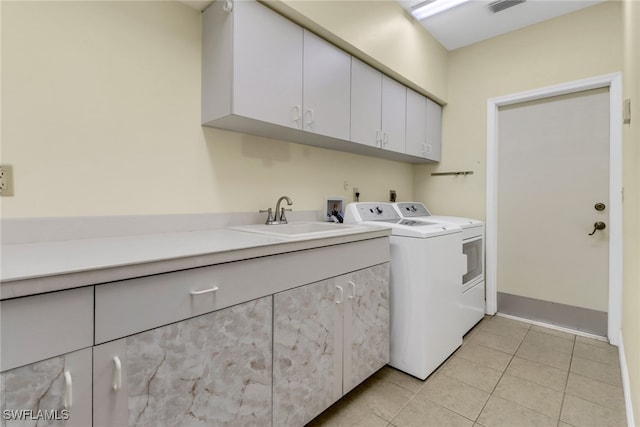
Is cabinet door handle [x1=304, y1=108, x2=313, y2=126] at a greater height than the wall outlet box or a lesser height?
greater

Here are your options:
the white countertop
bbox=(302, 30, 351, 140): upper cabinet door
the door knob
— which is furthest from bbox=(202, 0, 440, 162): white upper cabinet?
the door knob

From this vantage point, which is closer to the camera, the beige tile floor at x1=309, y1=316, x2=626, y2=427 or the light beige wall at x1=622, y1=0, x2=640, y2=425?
the light beige wall at x1=622, y1=0, x2=640, y2=425

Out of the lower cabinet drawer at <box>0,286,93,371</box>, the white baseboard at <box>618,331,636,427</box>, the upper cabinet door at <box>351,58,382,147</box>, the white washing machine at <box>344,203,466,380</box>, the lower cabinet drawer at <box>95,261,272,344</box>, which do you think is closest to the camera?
the lower cabinet drawer at <box>0,286,93,371</box>

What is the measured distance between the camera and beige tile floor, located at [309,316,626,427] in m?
1.48

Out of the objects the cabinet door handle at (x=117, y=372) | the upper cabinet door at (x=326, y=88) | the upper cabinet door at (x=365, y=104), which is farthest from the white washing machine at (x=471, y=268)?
the cabinet door handle at (x=117, y=372)

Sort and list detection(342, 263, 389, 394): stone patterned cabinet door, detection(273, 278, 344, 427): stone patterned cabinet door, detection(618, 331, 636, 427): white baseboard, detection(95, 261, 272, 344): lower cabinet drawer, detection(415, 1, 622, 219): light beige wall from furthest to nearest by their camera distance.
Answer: detection(415, 1, 622, 219): light beige wall → detection(342, 263, 389, 394): stone patterned cabinet door → detection(618, 331, 636, 427): white baseboard → detection(273, 278, 344, 427): stone patterned cabinet door → detection(95, 261, 272, 344): lower cabinet drawer

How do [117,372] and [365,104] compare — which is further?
[365,104]

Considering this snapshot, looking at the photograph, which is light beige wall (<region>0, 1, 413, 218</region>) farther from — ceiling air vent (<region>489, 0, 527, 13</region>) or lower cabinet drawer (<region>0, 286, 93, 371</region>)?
ceiling air vent (<region>489, 0, 527, 13</region>)

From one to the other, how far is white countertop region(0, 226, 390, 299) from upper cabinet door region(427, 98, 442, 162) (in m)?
2.08

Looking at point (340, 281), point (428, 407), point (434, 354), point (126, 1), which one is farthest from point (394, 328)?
point (126, 1)

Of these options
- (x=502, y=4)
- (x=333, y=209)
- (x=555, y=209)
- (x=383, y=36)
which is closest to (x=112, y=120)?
(x=333, y=209)

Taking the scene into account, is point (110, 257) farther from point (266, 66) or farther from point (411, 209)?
point (411, 209)

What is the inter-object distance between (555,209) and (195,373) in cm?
302

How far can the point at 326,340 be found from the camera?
1.39 metres
